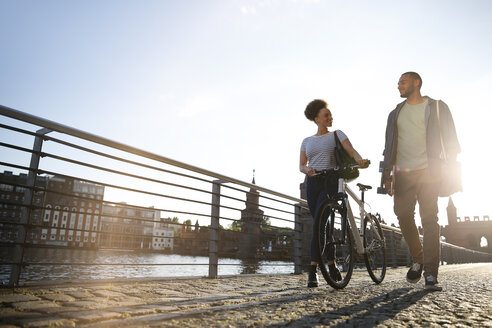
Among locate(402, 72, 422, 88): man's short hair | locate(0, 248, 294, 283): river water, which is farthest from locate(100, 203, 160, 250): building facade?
locate(402, 72, 422, 88): man's short hair

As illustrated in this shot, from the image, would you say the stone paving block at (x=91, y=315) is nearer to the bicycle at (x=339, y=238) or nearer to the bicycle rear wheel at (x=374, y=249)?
the bicycle at (x=339, y=238)

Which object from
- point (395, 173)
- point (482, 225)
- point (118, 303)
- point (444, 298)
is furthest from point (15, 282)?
point (482, 225)

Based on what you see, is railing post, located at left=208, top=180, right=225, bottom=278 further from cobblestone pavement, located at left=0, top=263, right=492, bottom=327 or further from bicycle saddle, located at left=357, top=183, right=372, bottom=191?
bicycle saddle, located at left=357, top=183, right=372, bottom=191

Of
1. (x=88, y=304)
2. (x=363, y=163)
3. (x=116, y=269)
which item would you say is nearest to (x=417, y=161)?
(x=363, y=163)

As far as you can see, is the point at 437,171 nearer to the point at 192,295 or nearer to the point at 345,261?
the point at 345,261

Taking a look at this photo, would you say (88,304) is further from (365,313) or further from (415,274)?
(415,274)

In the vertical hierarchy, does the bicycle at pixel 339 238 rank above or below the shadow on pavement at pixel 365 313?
above

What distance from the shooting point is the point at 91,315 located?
154 cm

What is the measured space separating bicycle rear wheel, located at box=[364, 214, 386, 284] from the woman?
661 millimetres

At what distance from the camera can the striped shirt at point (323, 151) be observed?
340 cm

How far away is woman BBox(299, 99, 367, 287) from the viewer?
3.26 m

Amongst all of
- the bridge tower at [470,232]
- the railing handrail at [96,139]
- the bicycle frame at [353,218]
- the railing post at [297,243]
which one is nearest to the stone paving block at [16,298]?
the railing handrail at [96,139]

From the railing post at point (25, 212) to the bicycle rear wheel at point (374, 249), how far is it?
9.37 ft

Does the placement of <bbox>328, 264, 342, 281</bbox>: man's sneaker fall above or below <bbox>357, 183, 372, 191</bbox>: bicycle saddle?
below
